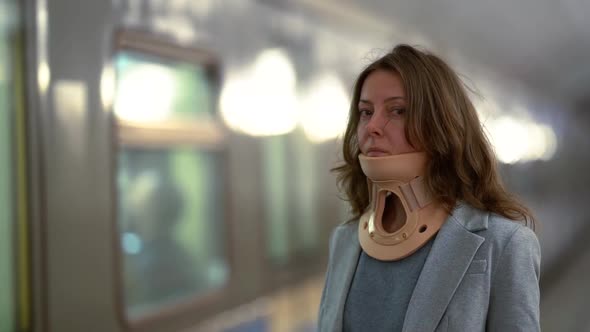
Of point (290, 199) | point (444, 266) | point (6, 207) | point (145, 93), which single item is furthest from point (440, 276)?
point (290, 199)

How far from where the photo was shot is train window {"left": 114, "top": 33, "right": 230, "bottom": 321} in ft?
8.48

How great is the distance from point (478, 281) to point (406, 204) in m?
0.19

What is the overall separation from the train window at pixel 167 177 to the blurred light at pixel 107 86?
0.13 feet

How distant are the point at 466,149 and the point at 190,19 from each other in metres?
2.03

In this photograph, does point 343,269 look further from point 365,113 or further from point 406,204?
point 365,113

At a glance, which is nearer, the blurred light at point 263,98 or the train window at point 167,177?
the train window at point 167,177

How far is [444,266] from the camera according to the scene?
116cm

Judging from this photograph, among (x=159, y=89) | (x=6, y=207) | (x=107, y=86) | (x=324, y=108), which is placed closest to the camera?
(x=6, y=207)

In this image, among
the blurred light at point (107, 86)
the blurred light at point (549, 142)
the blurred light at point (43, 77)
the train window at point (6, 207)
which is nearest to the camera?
the train window at point (6, 207)

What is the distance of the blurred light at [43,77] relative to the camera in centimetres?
219

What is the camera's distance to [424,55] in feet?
4.18

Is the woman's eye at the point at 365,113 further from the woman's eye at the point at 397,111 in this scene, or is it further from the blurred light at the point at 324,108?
the blurred light at the point at 324,108

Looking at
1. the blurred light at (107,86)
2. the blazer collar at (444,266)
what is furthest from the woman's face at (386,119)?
the blurred light at (107,86)

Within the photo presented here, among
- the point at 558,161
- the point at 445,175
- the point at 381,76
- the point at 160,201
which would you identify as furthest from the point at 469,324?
the point at 558,161
